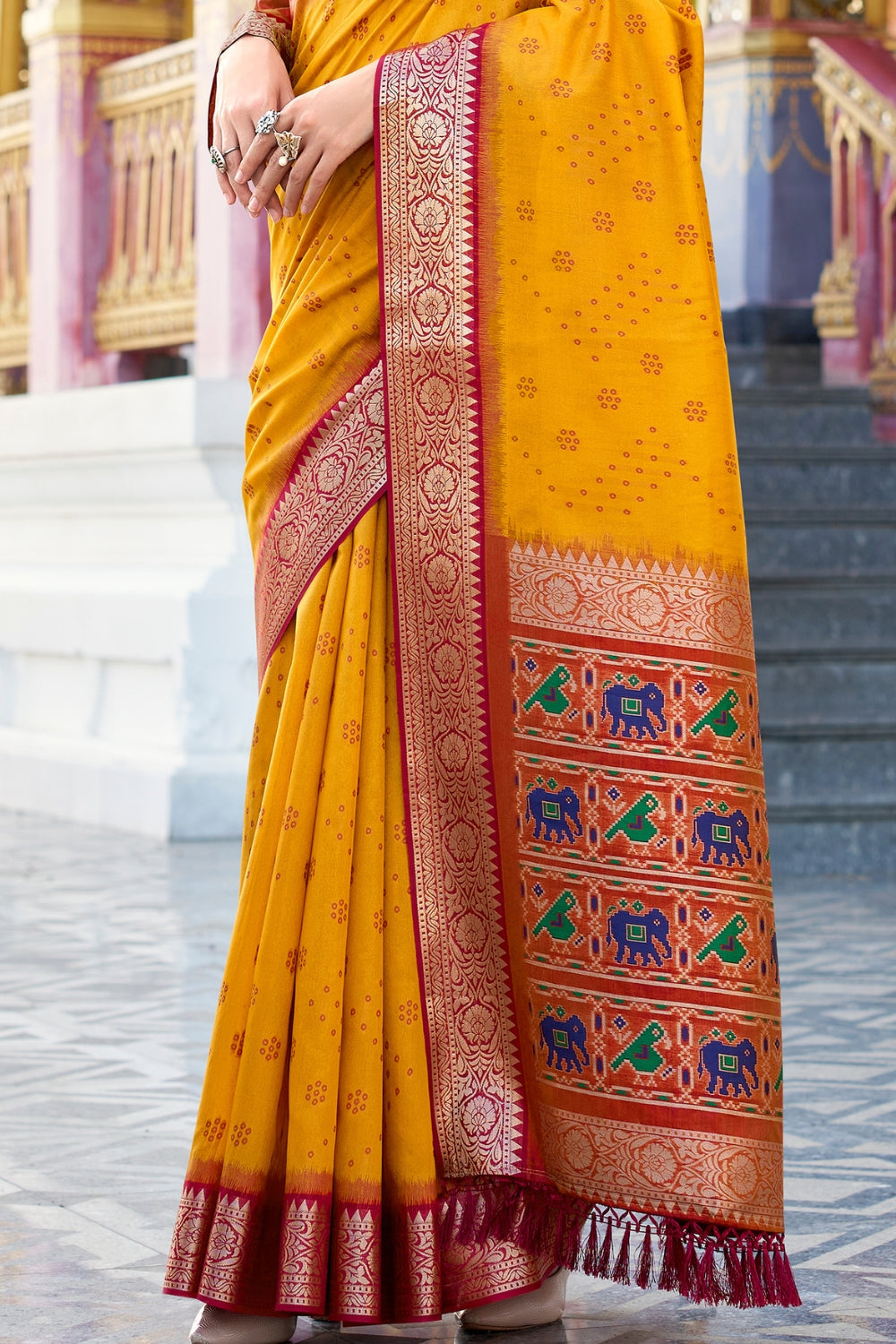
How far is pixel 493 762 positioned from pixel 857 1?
22.2ft

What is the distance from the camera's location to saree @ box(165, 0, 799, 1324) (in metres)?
1.78

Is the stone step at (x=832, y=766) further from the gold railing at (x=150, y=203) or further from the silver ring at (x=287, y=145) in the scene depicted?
the silver ring at (x=287, y=145)

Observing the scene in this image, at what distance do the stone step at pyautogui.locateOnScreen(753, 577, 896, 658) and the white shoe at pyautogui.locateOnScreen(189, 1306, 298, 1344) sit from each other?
3924 millimetres

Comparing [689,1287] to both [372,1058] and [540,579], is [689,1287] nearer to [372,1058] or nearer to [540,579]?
[372,1058]

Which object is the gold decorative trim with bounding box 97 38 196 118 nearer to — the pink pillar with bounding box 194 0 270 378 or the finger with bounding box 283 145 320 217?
the pink pillar with bounding box 194 0 270 378

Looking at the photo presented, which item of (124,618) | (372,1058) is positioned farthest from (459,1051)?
(124,618)

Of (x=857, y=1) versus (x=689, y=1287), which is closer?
(x=689, y=1287)

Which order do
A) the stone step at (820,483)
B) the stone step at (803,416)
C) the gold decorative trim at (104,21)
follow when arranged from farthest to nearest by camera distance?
the gold decorative trim at (104,21)
the stone step at (803,416)
the stone step at (820,483)

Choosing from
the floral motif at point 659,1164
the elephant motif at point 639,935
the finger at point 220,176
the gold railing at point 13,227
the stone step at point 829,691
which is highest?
the gold railing at point 13,227

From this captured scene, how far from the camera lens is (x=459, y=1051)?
1.81m

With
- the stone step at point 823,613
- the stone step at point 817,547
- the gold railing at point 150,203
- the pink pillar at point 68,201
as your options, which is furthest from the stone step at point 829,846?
the pink pillar at point 68,201

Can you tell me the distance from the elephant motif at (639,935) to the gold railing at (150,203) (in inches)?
209

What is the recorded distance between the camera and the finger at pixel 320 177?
1.83 meters

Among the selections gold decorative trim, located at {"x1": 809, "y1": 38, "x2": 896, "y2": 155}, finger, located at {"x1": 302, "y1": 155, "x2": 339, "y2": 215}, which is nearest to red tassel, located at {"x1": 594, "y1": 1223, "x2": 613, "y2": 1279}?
finger, located at {"x1": 302, "y1": 155, "x2": 339, "y2": 215}
